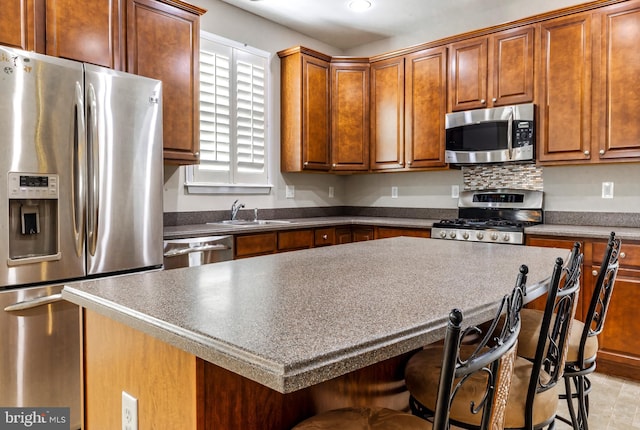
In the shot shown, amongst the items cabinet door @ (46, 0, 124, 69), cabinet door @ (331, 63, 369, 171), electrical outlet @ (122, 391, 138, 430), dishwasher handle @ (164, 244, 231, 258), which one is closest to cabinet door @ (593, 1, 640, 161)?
cabinet door @ (331, 63, 369, 171)

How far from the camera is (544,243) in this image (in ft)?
10.3

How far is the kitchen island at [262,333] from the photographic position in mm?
782

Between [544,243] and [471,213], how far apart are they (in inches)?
38.9

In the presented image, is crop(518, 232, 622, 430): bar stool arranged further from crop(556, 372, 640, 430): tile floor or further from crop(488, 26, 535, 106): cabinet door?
crop(488, 26, 535, 106): cabinet door

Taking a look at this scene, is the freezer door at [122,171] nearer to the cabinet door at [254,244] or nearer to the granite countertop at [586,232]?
the cabinet door at [254,244]

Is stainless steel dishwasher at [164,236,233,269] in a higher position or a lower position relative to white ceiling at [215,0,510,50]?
lower

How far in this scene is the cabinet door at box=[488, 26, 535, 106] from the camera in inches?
136

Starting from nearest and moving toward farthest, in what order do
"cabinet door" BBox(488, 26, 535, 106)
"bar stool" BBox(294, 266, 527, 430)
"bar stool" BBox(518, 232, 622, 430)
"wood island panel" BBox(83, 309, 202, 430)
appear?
"bar stool" BBox(294, 266, 527, 430) → "wood island panel" BBox(83, 309, 202, 430) → "bar stool" BBox(518, 232, 622, 430) → "cabinet door" BBox(488, 26, 535, 106)

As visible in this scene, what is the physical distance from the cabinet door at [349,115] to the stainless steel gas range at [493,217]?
1117mm

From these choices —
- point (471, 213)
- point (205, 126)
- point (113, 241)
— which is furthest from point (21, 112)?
point (471, 213)

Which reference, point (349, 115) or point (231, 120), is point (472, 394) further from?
point (349, 115)

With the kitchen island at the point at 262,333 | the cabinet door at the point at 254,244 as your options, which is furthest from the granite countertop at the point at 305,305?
the cabinet door at the point at 254,244

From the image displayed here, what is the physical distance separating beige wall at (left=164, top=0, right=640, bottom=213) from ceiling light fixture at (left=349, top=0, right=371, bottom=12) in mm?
775

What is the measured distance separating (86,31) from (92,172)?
2.82ft
